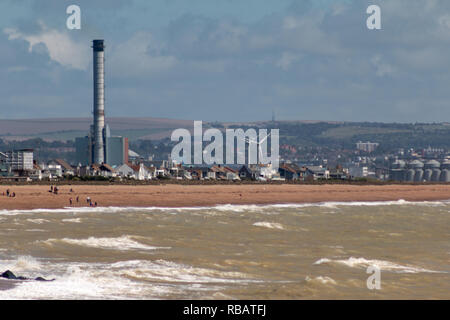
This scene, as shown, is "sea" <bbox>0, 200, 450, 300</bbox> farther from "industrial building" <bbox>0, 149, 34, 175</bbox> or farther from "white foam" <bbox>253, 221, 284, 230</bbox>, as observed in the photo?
"industrial building" <bbox>0, 149, 34, 175</bbox>

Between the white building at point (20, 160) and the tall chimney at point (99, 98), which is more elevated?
the tall chimney at point (99, 98)

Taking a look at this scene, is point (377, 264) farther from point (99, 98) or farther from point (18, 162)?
point (99, 98)

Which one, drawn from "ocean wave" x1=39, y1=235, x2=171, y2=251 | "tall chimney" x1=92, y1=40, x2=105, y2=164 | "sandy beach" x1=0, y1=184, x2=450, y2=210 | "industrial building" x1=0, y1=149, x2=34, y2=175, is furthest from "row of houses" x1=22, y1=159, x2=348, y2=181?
"ocean wave" x1=39, y1=235, x2=171, y2=251

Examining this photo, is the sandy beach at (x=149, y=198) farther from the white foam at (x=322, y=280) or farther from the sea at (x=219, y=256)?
the white foam at (x=322, y=280)

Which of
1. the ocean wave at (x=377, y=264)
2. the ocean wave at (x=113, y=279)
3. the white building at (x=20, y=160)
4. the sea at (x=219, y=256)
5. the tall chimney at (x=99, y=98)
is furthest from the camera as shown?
the tall chimney at (x=99, y=98)

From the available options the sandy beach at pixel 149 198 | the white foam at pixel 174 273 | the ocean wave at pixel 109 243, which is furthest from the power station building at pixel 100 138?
the white foam at pixel 174 273
